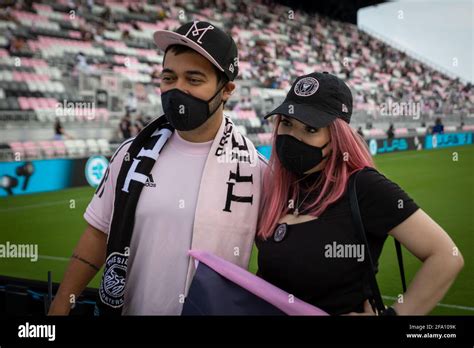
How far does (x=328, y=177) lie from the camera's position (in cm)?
132

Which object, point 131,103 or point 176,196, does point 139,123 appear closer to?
point 131,103

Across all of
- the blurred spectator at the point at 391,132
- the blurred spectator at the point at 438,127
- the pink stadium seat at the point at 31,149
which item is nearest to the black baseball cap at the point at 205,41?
the pink stadium seat at the point at 31,149

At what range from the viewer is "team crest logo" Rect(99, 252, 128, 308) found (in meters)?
1.45

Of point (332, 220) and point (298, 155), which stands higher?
point (298, 155)

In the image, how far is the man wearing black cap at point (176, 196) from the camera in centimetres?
142

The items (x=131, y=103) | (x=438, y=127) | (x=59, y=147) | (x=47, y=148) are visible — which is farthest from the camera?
(x=438, y=127)

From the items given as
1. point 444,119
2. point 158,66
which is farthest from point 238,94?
point 444,119

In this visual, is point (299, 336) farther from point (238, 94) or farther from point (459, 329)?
point (238, 94)

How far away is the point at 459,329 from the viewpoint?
138 cm

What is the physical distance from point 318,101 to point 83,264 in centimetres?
83

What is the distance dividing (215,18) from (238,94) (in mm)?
2416

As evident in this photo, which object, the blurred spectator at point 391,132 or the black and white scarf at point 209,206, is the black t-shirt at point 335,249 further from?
the blurred spectator at point 391,132

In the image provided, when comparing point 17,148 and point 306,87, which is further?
point 17,148

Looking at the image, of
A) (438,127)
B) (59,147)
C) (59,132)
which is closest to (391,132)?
(438,127)
